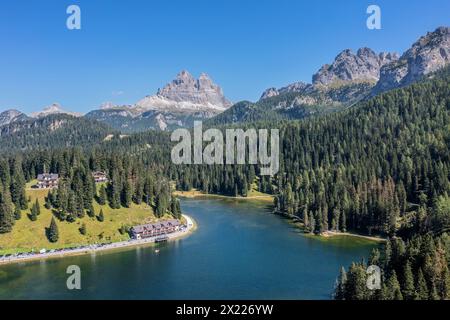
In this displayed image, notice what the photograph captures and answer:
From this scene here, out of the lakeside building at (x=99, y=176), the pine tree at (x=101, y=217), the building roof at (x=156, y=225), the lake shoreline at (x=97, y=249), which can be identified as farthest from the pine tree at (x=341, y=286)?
the lakeside building at (x=99, y=176)

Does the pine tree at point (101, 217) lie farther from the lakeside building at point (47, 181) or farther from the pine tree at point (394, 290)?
the pine tree at point (394, 290)

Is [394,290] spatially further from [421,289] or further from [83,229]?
[83,229]

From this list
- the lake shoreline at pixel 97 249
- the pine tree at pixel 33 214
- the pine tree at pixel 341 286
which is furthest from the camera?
the pine tree at pixel 33 214

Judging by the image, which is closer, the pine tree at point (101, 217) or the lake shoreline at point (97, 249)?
the lake shoreline at point (97, 249)

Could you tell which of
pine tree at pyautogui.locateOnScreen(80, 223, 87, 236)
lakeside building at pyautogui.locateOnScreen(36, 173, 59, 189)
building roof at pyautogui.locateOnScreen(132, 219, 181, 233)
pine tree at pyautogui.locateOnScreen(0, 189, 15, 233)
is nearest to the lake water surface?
building roof at pyautogui.locateOnScreen(132, 219, 181, 233)

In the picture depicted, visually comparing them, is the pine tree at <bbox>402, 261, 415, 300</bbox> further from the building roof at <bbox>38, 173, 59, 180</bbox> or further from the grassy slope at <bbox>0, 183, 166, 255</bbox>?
the building roof at <bbox>38, 173, 59, 180</bbox>

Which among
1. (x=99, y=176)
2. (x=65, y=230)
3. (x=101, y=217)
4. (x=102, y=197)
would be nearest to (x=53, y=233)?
(x=65, y=230)
